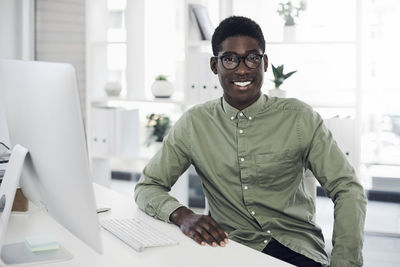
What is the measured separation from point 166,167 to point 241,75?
1.29 ft

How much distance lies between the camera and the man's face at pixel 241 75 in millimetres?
1981

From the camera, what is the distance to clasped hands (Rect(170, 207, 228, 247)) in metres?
1.54

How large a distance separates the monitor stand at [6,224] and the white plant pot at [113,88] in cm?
269

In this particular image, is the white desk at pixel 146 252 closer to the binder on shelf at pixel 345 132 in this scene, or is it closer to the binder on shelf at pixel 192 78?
the binder on shelf at pixel 345 132

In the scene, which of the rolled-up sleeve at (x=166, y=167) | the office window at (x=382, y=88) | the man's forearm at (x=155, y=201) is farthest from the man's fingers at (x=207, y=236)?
the office window at (x=382, y=88)

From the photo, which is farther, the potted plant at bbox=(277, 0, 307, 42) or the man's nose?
the potted plant at bbox=(277, 0, 307, 42)

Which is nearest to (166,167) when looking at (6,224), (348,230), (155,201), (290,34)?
(155,201)

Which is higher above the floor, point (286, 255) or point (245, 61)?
point (245, 61)

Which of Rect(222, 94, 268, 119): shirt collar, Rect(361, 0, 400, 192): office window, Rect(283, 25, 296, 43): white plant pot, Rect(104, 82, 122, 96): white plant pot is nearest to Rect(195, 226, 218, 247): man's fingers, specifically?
Rect(222, 94, 268, 119): shirt collar

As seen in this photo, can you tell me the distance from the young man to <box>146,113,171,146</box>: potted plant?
2113 mm

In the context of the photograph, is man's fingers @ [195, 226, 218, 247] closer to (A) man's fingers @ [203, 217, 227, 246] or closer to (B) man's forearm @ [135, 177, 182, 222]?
(A) man's fingers @ [203, 217, 227, 246]

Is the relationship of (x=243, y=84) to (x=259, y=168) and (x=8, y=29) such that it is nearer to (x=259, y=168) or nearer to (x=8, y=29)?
(x=259, y=168)

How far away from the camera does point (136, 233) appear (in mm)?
1598

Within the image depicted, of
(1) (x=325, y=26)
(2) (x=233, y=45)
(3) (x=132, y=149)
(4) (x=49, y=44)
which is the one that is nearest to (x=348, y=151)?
(1) (x=325, y=26)
